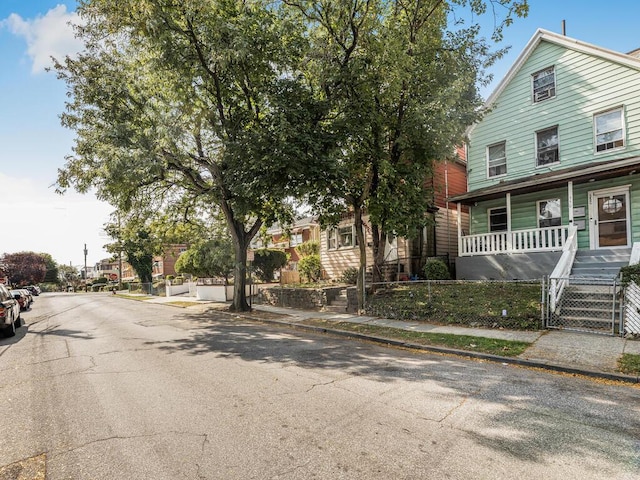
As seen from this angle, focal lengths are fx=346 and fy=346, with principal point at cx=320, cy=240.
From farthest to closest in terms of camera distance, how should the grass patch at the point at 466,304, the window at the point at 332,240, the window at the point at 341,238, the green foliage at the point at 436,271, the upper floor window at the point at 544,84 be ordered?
the window at the point at 332,240
the window at the point at 341,238
the green foliage at the point at 436,271
the upper floor window at the point at 544,84
the grass patch at the point at 466,304

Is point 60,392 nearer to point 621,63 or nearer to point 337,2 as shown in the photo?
point 337,2

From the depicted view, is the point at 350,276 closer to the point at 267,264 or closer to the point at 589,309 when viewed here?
the point at 267,264

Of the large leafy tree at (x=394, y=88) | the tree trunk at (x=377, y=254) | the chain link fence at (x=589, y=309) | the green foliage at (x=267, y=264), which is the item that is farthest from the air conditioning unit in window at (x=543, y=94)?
the green foliage at (x=267, y=264)

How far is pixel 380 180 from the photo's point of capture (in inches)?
500

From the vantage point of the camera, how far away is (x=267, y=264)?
26312 millimetres

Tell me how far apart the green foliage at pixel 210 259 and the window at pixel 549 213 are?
675 inches

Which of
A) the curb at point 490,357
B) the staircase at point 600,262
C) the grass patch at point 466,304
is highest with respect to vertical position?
the staircase at point 600,262

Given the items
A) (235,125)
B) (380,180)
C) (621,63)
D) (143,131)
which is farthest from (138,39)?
(621,63)

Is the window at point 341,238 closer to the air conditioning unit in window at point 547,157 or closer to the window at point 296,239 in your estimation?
the air conditioning unit in window at point 547,157

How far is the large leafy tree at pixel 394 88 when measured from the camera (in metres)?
11.1

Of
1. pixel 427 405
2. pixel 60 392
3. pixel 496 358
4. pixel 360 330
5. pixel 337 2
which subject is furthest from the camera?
pixel 337 2

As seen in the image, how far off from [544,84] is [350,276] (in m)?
12.5

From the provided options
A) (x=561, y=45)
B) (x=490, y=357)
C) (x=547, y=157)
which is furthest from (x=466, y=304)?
(x=561, y=45)

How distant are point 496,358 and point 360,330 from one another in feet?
13.2
